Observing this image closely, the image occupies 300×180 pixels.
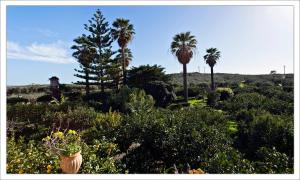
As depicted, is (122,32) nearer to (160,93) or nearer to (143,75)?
(143,75)

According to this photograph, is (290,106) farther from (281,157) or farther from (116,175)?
(116,175)

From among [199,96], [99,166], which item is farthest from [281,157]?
[199,96]

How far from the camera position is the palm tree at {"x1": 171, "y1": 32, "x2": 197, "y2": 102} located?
59.2 ft

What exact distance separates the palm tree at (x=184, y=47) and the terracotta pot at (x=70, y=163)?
1453 centimetres

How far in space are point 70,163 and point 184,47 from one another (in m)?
14.9

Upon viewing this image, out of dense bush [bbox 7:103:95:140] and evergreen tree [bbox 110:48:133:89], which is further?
evergreen tree [bbox 110:48:133:89]

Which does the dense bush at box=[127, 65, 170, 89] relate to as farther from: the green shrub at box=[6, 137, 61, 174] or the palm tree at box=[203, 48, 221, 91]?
the green shrub at box=[6, 137, 61, 174]

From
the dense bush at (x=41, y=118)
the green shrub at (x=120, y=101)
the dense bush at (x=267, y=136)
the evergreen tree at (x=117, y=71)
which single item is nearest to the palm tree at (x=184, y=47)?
the evergreen tree at (x=117, y=71)

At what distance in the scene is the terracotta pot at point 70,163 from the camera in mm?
3734

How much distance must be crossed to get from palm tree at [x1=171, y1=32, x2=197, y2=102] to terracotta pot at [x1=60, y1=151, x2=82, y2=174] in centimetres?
1453

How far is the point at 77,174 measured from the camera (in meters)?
3.78

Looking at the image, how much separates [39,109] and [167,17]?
523cm

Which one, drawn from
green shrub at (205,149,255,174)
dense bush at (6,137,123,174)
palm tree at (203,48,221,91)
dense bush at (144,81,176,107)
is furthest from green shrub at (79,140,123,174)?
palm tree at (203,48,221,91)

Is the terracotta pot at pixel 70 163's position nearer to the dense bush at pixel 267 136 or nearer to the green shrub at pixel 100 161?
the green shrub at pixel 100 161
